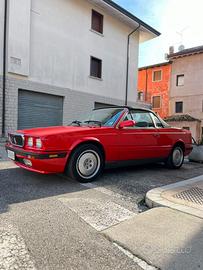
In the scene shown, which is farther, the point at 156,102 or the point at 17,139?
the point at 156,102

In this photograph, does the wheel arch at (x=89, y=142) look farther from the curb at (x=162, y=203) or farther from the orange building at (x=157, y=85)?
the orange building at (x=157, y=85)

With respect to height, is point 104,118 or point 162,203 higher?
point 104,118

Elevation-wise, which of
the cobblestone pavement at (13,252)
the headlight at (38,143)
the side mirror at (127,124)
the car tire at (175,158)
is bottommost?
the cobblestone pavement at (13,252)

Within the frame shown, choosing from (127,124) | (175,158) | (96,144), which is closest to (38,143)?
(96,144)

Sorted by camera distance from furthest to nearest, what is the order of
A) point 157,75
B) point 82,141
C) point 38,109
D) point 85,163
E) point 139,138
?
point 157,75
point 38,109
point 139,138
point 85,163
point 82,141

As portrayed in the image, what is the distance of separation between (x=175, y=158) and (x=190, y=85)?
76.2ft

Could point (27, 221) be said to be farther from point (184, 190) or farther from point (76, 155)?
point (184, 190)

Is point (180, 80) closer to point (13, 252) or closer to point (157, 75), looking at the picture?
point (157, 75)

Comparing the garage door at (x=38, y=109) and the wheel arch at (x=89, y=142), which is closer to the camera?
the wheel arch at (x=89, y=142)

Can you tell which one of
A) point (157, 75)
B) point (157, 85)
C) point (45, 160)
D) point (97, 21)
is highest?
point (157, 75)

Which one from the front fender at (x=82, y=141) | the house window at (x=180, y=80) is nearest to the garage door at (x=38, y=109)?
the front fender at (x=82, y=141)

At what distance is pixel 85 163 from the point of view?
4918 millimetres

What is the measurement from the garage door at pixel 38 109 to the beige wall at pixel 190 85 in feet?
62.2

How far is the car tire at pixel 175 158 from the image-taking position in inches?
270
